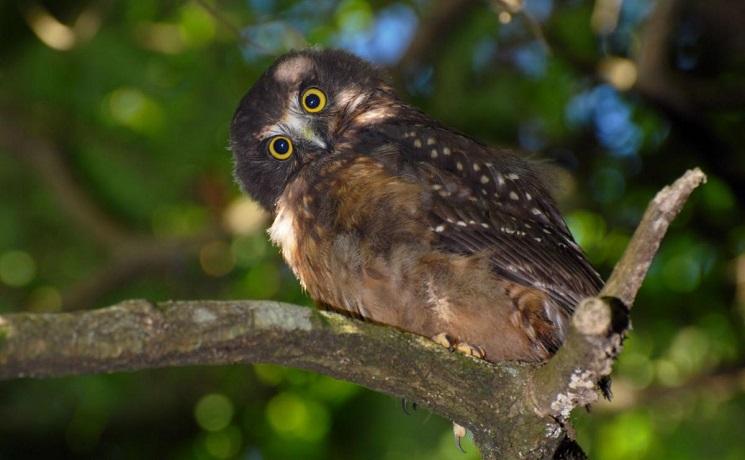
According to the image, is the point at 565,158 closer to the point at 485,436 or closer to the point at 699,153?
the point at 699,153

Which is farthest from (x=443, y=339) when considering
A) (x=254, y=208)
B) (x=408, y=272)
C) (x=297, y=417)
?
(x=297, y=417)

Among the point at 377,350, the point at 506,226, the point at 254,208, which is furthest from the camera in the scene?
the point at 254,208

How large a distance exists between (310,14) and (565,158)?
86.8 inches

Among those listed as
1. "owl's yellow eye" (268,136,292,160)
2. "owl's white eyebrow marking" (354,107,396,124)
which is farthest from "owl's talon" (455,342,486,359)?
"owl's yellow eye" (268,136,292,160)

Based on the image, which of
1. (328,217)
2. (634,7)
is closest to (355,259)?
(328,217)

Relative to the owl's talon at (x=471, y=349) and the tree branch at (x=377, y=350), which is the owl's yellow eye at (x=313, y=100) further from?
A: the tree branch at (x=377, y=350)

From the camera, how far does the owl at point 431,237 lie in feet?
12.6

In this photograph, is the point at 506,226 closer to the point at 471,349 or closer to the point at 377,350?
the point at 471,349

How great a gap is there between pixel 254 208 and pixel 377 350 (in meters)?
3.66

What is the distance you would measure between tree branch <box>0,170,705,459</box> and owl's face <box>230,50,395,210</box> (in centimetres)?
184

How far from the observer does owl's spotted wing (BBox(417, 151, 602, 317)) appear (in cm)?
394

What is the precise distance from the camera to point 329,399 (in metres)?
7.11

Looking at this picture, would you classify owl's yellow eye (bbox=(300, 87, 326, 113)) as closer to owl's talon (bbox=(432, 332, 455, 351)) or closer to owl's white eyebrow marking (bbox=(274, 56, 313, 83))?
owl's white eyebrow marking (bbox=(274, 56, 313, 83))

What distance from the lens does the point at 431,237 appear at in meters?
3.89
